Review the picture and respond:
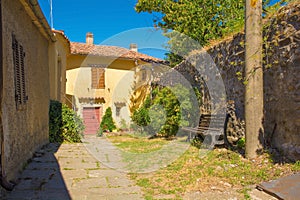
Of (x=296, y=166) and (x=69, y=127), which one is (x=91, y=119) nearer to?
(x=69, y=127)

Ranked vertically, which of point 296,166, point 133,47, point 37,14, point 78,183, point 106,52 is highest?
point 133,47

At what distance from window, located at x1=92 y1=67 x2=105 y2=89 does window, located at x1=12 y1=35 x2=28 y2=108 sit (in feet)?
39.0

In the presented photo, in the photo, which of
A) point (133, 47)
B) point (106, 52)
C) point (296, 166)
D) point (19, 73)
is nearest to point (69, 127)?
point (19, 73)

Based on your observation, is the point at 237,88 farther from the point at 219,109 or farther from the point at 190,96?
the point at 190,96

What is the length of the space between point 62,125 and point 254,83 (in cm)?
612

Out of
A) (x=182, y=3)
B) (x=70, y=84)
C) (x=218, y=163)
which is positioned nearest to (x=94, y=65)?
(x=70, y=84)

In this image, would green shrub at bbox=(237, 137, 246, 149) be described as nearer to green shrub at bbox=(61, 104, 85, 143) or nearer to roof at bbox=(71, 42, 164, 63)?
green shrub at bbox=(61, 104, 85, 143)

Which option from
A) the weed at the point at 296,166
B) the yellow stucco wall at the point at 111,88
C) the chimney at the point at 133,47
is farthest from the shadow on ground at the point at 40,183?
the chimney at the point at 133,47

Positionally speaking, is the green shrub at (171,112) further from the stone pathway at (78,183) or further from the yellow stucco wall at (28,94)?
the yellow stucco wall at (28,94)

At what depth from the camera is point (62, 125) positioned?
8.55 metres

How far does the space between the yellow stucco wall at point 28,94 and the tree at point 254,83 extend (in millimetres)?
3593

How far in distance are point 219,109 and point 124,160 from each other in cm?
252

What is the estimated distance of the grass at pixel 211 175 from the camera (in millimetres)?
3459

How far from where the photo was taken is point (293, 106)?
3.96 m
